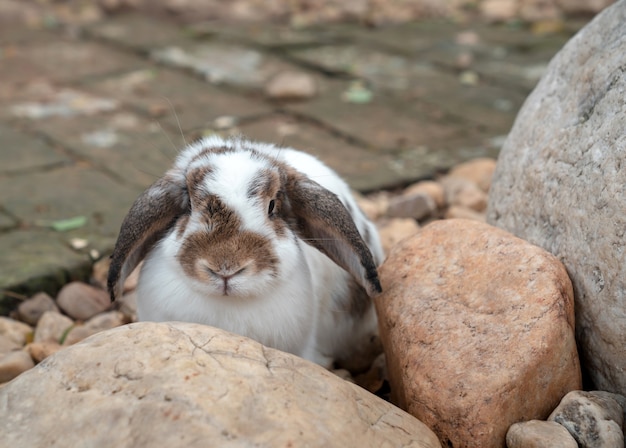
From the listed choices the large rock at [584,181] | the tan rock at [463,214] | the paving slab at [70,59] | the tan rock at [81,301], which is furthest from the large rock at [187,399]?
the paving slab at [70,59]

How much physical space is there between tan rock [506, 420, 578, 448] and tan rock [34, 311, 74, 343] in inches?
79.9

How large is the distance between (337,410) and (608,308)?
0.98m

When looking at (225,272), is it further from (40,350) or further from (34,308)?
(34,308)

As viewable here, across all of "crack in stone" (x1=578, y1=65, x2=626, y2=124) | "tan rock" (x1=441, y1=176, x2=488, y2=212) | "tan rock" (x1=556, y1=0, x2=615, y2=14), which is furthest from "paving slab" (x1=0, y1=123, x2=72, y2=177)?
"tan rock" (x1=556, y1=0, x2=615, y2=14)

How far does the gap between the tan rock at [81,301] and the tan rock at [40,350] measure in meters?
0.43

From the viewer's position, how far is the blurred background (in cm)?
501

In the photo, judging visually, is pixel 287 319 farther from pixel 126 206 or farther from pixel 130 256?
pixel 126 206

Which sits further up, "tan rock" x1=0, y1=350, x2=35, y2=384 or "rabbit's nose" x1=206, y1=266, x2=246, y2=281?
"rabbit's nose" x1=206, y1=266, x2=246, y2=281

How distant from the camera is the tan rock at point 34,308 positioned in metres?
3.94

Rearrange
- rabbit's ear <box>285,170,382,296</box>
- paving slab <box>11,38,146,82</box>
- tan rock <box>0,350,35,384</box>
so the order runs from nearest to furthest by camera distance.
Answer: rabbit's ear <box>285,170,382,296</box>
tan rock <box>0,350,35,384</box>
paving slab <box>11,38,146,82</box>

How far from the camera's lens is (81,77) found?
706 centimetres

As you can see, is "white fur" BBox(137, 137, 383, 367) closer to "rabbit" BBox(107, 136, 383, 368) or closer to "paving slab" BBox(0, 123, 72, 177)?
"rabbit" BBox(107, 136, 383, 368)

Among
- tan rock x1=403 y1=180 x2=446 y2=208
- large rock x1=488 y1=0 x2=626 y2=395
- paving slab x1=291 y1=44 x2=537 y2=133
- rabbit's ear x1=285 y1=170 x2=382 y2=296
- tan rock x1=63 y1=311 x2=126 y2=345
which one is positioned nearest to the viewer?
large rock x1=488 y1=0 x2=626 y2=395

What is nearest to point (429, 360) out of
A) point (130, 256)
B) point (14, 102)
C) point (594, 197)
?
point (594, 197)
